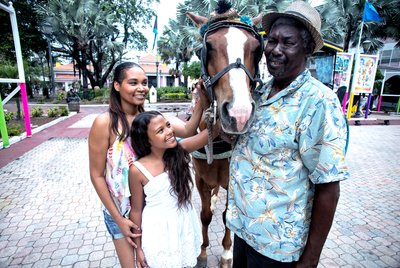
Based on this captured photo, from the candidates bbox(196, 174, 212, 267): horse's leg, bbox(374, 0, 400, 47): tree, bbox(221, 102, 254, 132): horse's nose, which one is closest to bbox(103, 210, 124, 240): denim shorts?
bbox(196, 174, 212, 267): horse's leg

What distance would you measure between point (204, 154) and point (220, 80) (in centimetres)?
113

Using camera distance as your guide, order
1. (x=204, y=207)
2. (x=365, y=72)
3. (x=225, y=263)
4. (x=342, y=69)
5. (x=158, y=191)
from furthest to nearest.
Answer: (x=365, y=72), (x=342, y=69), (x=204, y=207), (x=225, y=263), (x=158, y=191)

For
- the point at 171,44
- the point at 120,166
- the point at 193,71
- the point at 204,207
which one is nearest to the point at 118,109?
the point at 120,166

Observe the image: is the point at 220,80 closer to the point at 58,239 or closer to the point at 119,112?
the point at 119,112

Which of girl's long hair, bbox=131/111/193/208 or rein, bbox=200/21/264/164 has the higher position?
rein, bbox=200/21/264/164

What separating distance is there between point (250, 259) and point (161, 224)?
0.64 m

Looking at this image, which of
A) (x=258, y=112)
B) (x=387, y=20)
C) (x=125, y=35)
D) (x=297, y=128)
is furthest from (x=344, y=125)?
(x=125, y=35)

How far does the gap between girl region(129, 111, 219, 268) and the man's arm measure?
807 millimetres

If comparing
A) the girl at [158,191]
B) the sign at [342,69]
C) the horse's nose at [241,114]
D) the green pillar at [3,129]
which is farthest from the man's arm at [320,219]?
the sign at [342,69]

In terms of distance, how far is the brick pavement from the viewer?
281 cm

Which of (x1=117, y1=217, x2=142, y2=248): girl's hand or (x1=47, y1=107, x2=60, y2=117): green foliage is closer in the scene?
(x1=117, y1=217, x2=142, y2=248): girl's hand

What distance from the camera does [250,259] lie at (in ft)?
4.70

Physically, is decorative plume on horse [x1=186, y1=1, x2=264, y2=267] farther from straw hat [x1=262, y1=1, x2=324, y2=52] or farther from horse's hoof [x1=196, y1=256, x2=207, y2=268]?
horse's hoof [x1=196, y1=256, x2=207, y2=268]

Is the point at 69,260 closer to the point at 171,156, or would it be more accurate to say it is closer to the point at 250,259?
the point at 171,156
